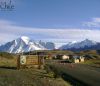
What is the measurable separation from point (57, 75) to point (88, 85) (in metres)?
13.5

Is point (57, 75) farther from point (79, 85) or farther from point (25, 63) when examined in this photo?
point (25, 63)

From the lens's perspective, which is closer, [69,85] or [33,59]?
[69,85]

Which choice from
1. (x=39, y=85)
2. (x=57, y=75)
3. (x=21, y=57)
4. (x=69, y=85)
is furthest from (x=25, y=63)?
(x=39, y=85)

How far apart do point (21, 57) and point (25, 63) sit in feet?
5.49

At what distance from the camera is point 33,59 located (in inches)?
2736

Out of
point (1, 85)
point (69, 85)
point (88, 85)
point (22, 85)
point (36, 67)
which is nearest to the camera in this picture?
point (1, 85)

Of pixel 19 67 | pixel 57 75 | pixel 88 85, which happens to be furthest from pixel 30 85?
pixel 19 67

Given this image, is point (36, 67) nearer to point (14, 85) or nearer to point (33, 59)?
point (33, 59)

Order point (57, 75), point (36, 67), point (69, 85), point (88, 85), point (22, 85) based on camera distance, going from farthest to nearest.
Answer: point (36, 67), point (57, 75), point (69, 85), point (88, 85), point (22, 85)

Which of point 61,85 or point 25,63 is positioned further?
point 25,63

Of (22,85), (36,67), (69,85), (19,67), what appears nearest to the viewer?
(22,85)

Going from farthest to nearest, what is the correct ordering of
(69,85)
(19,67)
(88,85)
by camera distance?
1. (19,67)
2. (69,85)
3. (88,85)

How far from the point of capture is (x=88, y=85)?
31688 mm

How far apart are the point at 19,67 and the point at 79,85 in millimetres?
33638
